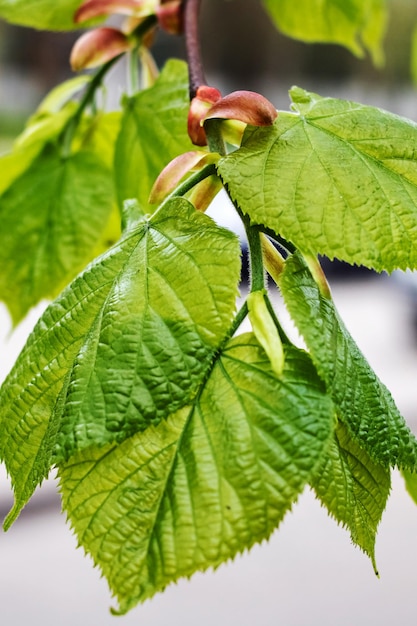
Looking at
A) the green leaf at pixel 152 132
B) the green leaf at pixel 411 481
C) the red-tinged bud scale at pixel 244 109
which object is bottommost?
the green leaf at pixel 411 481

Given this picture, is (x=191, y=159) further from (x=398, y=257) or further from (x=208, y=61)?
(x=208, y=61)

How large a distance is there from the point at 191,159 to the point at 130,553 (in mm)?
100

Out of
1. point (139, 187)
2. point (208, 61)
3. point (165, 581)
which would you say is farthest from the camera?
point (208, 61)

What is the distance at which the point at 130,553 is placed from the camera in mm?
150

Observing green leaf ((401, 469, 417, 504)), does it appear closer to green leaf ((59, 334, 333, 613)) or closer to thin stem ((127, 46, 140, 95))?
green leaf ((59, 334, 333, 613))

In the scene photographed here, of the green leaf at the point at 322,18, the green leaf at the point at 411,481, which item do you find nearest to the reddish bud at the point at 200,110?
the green leaf at the point at 411,481

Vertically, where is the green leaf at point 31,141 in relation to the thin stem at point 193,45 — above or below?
below

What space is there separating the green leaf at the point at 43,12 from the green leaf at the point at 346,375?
9.8 inches

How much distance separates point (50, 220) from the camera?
37 cm

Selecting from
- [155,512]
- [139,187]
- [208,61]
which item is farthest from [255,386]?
[208,61]

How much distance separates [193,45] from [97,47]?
73 millimetres

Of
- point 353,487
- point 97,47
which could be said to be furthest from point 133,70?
point 353,487

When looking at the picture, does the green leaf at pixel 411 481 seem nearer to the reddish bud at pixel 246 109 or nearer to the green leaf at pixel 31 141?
the reddish bud at pixel 246 109

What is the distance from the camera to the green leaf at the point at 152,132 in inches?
11.9
